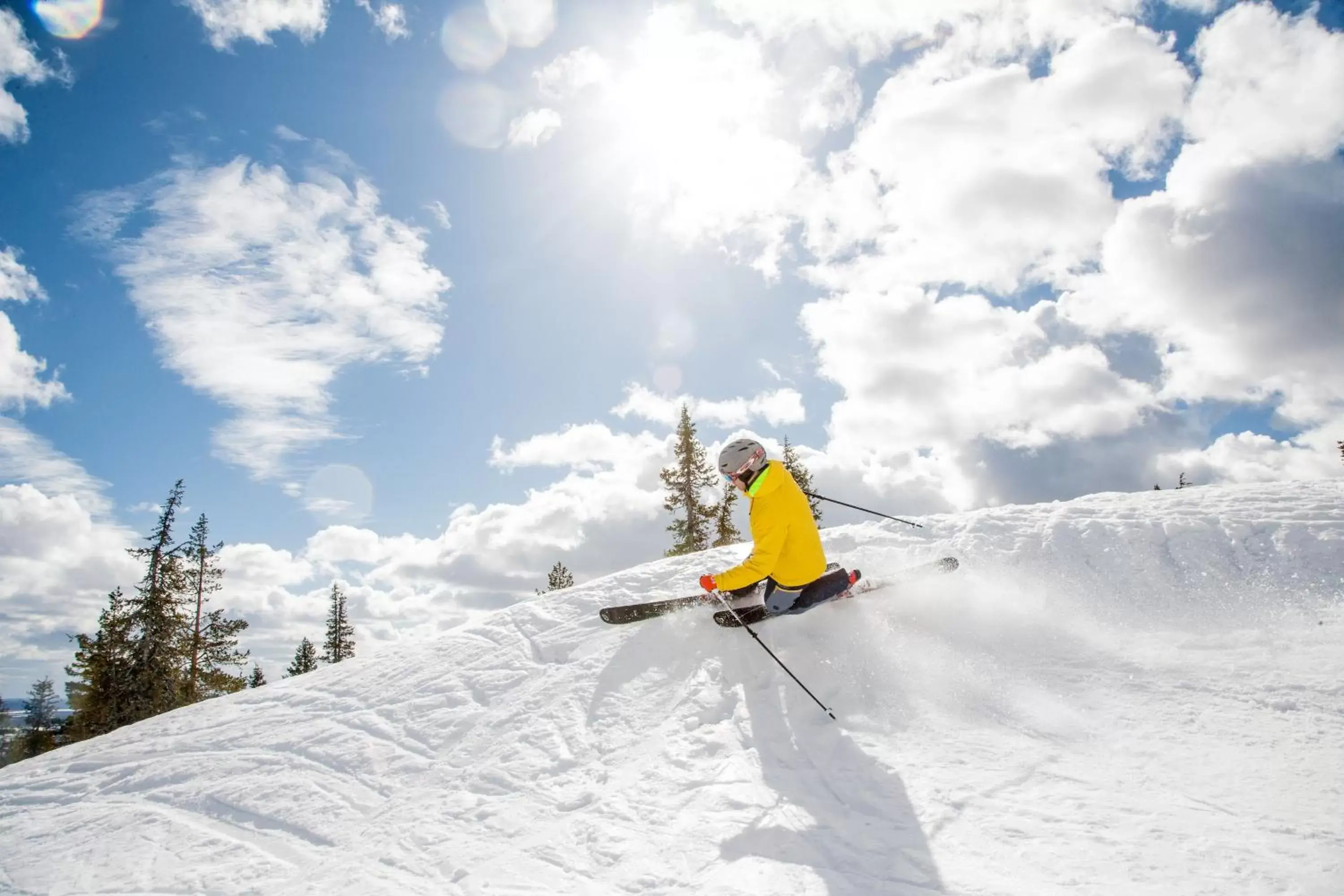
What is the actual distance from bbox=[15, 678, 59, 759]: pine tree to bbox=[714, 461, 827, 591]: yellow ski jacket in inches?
1891

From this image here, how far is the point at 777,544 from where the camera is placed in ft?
22.1

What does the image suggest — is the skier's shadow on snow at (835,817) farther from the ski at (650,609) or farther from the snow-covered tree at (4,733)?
the snow-covered tree at (4,733)

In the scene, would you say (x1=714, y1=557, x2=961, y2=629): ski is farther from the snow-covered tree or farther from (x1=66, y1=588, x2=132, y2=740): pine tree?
the snow-covered tree

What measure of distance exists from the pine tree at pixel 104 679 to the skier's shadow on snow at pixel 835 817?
30495 mm

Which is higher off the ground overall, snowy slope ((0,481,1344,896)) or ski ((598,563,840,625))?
ski ((598,563,840,625))

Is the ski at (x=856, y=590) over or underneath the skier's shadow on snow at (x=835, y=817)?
over

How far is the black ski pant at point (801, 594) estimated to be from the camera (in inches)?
286

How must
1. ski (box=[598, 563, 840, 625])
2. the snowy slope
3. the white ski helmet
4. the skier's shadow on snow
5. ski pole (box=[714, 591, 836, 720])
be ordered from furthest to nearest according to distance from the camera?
ski (box=[598, 563, 840, 625])
the white ski helmet
ski pole (box=[714, 591, 836, 720])
the snowy slope
the skier's shadow on snow

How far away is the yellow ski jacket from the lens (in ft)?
22.1

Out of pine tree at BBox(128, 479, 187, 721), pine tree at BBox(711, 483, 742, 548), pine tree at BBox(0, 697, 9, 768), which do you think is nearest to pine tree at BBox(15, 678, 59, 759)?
pine tree at BBox(0, 697, 9, 768)

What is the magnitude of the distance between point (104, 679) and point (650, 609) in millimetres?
33149

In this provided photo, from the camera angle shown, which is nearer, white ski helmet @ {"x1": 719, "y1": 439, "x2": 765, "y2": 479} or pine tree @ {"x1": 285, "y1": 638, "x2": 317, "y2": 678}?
white ski helmet @ {"x1": 719, "y1": 439, "x2": 765, "y2": 479}

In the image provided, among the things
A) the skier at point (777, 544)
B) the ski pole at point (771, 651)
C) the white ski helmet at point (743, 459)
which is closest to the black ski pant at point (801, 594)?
the skier at point (777, 544)

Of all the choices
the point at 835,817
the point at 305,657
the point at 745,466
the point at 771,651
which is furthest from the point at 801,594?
the point at 305,657
